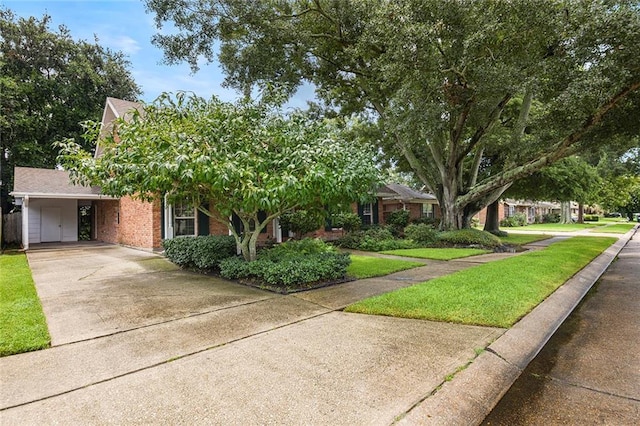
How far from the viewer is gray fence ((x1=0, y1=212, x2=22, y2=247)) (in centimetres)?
1547

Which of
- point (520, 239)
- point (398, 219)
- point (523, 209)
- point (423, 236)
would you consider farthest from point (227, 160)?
point (523, 209)

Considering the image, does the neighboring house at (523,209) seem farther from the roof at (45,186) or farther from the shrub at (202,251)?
the roof at (45,186)

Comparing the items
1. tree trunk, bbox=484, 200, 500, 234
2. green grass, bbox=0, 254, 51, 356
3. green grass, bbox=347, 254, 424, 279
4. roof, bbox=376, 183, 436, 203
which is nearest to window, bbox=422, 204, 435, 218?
roof, bbox=376, 183, 436, 203

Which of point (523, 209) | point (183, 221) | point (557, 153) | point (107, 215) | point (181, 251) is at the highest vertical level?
point (557, 153)

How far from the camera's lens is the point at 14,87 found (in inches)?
810

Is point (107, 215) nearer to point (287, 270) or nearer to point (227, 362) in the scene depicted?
point (287, 270)

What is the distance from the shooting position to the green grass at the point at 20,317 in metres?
3.90

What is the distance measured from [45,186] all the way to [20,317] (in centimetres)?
1221

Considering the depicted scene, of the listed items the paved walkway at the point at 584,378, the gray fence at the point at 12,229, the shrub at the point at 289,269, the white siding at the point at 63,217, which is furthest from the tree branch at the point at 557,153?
the gray fence at the point at 12,229

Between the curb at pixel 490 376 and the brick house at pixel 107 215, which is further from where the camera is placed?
the brick house at pixel 107 215

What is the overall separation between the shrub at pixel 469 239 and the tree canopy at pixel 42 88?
2465cm

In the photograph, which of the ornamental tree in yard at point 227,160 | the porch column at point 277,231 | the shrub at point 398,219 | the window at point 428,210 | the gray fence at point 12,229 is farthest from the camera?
the window at point 428,210

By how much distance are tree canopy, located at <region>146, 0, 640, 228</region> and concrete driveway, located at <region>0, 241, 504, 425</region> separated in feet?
23.7

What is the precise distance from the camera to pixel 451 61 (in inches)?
393
